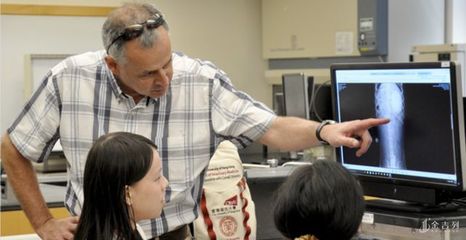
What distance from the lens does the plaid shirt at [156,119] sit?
2143 mm

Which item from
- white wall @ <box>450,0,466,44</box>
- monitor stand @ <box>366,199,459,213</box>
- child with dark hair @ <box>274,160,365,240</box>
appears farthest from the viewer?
white wall @ <box>450,0,466,44</box>

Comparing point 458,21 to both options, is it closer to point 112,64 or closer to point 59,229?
point 112,64

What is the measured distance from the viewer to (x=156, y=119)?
2.15m

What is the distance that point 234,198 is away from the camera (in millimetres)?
2525

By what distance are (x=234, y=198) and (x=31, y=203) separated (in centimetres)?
67

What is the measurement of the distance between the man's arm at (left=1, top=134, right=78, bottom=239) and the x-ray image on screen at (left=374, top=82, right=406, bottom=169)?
94 centimetres

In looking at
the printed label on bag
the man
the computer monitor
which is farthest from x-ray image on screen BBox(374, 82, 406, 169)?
the printed label on bag

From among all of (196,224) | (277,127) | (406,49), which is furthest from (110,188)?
(406,49)

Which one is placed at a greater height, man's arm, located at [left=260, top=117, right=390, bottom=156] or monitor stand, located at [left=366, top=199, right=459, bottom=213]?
man's arm, located at [left=260, top=117, right=390, bottom=156]

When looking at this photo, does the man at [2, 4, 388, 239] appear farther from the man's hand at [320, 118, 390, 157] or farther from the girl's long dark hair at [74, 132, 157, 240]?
the girl's long dark hair at [74, 132, 157, 240]

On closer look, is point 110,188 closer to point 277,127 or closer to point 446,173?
point 277,127

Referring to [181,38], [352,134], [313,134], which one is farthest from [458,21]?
[352,134]

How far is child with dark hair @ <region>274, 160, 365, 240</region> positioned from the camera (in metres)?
1.42

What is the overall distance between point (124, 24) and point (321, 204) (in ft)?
2.80
